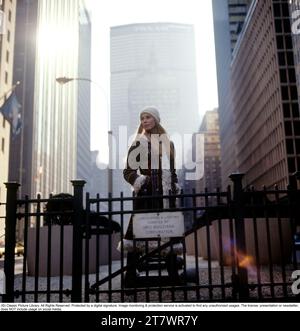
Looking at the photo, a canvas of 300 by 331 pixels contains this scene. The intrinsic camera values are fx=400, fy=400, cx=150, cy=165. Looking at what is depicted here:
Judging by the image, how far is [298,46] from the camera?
169 ft

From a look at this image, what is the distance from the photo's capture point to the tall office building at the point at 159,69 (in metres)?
59.8

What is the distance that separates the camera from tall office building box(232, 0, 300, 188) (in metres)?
53.0

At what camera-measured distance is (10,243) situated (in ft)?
13.4

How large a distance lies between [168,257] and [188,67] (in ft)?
261

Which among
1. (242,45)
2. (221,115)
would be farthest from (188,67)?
(221,115)

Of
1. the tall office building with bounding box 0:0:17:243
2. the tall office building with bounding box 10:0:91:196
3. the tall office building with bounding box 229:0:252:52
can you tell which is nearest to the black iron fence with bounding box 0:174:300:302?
the tall office building with bounding box 0:0:17:243

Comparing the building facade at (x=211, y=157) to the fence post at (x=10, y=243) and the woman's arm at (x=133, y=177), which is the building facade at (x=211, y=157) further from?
the fence post at (x=10, y=243)

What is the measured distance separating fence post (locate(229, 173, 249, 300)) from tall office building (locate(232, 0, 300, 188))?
46.0m

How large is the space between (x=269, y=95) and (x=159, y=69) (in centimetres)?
3425

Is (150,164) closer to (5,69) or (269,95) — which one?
→ (5,69)

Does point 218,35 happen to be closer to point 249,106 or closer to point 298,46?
point 249,106

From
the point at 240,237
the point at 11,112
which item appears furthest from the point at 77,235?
the point at 11,112

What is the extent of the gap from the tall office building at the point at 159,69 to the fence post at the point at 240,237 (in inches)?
1669

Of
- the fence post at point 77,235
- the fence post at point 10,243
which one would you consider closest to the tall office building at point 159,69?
the fence post at point 10,243
